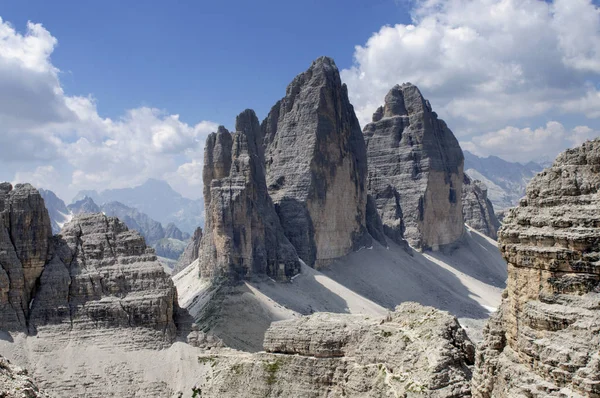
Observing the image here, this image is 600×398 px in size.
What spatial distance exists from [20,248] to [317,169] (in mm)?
65858

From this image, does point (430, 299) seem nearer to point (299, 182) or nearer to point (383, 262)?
point (383, 262)

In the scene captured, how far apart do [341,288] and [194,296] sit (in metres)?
25.8

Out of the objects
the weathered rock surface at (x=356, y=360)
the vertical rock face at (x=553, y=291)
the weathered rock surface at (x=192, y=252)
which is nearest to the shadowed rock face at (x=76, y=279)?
the weathered rock surface at (x=356, y=360)

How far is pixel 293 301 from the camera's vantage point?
89562 millimetres

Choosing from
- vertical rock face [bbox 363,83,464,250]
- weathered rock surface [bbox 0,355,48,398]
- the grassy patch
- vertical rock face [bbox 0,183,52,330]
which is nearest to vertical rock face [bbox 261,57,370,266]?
vertical rock face [bbox 363,83,464,250]

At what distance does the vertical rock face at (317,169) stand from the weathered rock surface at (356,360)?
59.9 m

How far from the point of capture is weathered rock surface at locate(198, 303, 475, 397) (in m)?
36.3

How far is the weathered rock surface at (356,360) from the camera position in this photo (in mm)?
36344

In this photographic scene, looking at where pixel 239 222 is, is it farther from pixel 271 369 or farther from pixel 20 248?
pixel 271 369

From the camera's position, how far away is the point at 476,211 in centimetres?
17875

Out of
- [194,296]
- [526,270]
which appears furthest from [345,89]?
[526,270]

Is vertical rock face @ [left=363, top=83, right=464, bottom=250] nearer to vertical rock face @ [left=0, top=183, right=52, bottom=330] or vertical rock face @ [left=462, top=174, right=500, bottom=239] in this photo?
vertical rock face @ [left=462, top=174, right=500, bottom=239]

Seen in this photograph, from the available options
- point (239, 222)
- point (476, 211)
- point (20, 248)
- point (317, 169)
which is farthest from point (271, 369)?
point (476, 211)

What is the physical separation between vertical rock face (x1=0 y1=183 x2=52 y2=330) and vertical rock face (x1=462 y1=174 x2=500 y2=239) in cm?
14083
